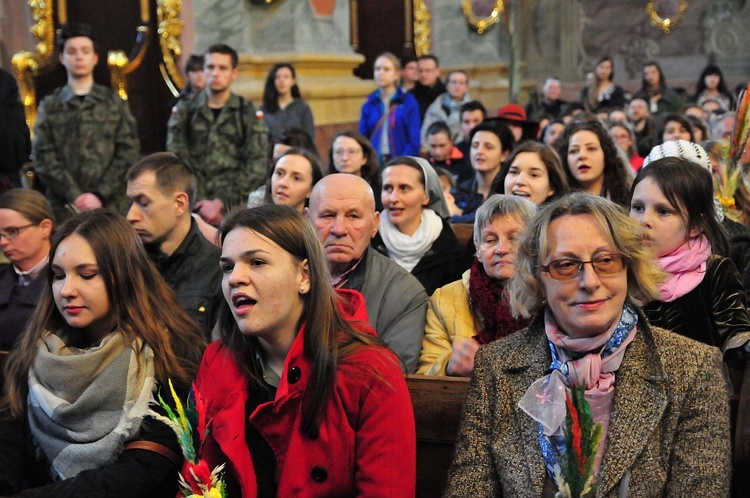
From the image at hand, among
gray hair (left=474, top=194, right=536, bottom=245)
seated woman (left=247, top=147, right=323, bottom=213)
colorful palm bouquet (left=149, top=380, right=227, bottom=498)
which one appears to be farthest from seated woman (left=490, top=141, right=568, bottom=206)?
colorful palm bouquet (left=149, top=380, right=227, bottom=498)

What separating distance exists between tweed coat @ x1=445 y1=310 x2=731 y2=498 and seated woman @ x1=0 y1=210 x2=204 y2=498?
3.38 feet

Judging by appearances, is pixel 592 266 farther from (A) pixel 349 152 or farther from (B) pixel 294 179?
(A) pixel 349 152

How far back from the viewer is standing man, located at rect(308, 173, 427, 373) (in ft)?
13.7

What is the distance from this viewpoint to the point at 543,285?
2828 mm

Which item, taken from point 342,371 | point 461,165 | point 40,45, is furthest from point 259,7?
point 342,371

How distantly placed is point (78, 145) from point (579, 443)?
5642mm

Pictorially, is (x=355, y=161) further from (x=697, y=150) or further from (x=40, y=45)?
(x=40, y=45)

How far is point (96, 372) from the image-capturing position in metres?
3.26

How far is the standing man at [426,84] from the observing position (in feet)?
37.6

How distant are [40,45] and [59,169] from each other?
2.37 metres

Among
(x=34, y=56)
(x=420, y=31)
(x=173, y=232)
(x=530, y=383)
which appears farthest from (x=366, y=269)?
(x=420, y=31)

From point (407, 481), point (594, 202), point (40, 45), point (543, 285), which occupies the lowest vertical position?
point (407, 481)

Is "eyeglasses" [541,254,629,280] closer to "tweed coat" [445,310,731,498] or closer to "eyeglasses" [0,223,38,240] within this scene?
"tweed coat" [445,310,731,498]

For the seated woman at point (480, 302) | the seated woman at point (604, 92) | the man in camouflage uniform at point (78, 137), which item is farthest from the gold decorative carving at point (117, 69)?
the seated woman at point (480, 302)
